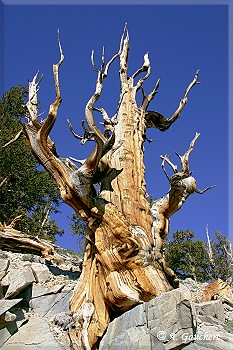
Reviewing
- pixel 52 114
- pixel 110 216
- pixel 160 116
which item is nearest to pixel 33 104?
pixel 52 114

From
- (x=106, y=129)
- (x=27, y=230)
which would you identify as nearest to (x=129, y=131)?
(x=106, y=129)

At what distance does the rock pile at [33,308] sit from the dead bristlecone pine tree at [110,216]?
284mm

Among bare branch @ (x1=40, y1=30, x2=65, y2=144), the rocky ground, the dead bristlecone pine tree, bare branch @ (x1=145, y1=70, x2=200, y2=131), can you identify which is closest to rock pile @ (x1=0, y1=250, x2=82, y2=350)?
the rocky ground

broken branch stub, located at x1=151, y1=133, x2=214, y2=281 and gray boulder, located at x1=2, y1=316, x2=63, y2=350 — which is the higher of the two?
broken branch stub, located at x1=151, y1=133, x2=214, y2=281

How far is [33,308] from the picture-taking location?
5.24 meters

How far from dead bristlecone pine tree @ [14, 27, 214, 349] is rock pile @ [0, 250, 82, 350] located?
28 centimetres

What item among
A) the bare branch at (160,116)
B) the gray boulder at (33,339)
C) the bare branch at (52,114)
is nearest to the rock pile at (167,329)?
the gray boulder at (33,339)

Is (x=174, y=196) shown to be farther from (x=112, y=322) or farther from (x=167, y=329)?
(x=167, y=329)

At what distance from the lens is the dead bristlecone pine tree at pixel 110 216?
452 centimetres

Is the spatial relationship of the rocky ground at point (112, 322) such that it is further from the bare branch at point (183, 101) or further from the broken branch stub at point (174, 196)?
the bare branch at point (183, 101)

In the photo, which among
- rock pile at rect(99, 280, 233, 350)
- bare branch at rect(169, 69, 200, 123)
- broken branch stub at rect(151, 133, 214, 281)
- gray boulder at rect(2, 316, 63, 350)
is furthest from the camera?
bare branch at rect(169, 69, 200, 123)

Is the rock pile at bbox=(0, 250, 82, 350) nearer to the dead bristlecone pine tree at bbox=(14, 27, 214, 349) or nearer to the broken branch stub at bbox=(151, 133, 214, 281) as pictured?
the dead bristlecone pine tree at bbox=(14, 27, 214, 349)

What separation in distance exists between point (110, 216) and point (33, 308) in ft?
5.77

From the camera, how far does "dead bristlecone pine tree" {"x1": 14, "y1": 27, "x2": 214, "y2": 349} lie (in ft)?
14.8
